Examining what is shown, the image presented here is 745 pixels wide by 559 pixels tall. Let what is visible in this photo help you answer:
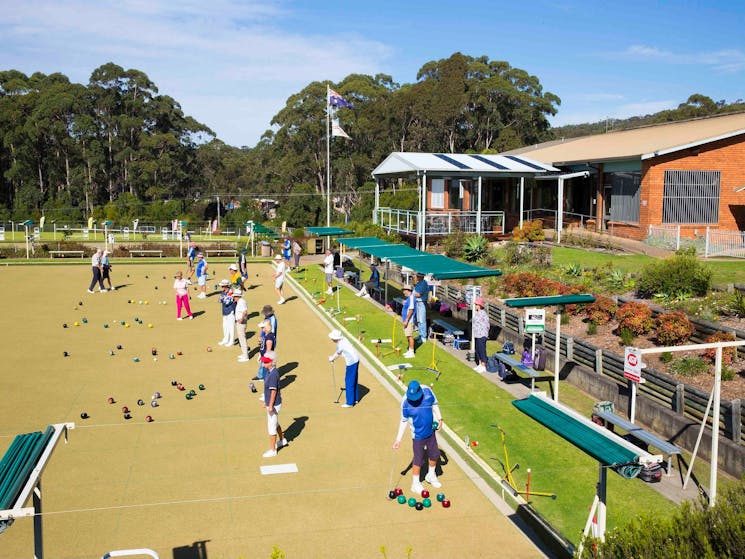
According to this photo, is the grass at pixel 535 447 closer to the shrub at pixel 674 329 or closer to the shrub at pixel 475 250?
the shrub at pixel 674 329

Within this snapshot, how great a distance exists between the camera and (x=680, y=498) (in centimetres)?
959

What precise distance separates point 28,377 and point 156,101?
68.7 meters

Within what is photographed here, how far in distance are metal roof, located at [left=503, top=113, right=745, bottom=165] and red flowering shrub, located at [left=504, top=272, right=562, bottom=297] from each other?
1230cm

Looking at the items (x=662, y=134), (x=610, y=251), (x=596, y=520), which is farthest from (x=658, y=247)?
(x=596, y=520)

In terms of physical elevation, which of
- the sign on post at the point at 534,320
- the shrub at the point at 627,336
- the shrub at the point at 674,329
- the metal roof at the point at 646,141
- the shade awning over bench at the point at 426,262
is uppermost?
the metal roof at the point at 646,141

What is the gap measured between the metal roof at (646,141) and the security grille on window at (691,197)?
1.45m

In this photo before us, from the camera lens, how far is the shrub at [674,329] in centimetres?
1505

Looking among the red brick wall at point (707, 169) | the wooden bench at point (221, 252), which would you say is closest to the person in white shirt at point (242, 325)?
the red brick wall at point (707, 169)

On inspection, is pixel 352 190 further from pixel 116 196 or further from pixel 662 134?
pixel 662 134

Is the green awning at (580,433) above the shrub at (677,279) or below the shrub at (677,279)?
below

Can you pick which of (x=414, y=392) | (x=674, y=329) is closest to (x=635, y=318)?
(x=674, y=329)

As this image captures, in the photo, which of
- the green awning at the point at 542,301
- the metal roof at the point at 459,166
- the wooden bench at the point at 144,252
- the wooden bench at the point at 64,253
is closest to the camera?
the green awning at the point at 542,301

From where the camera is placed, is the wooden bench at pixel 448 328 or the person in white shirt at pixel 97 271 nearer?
the wooden bench at pixel 448 328

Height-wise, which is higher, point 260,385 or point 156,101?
point 156,101
